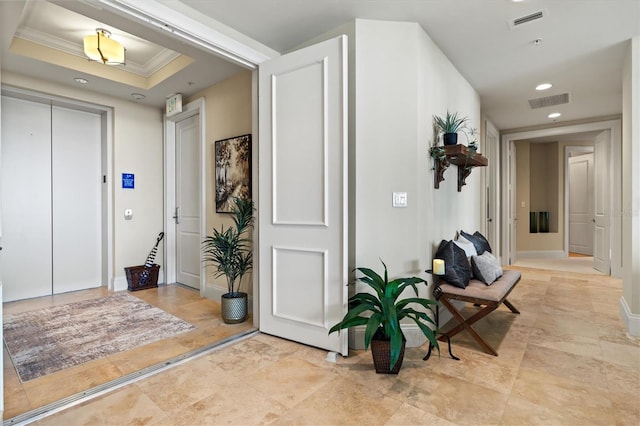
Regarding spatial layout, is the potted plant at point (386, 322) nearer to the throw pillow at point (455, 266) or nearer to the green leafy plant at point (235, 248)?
the throw pillow at point (455, 266)

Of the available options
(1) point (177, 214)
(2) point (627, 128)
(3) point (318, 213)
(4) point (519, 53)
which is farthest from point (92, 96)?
(2) point (627, 128)

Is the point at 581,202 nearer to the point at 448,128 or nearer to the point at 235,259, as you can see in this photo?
the point at 448,128

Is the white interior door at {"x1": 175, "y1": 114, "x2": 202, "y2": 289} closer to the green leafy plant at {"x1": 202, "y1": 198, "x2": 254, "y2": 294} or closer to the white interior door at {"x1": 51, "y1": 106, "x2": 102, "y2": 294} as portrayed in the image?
the white interior door at {"x1": 51, "y1": 106, "x2": 102, "y2": 294}

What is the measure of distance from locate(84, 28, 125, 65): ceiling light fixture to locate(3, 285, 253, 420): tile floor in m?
2.54

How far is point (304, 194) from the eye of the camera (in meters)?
2.58

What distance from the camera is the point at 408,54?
2568 mm

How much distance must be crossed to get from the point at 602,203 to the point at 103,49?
24.1 ft

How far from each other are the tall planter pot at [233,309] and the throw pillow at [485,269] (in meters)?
2.10

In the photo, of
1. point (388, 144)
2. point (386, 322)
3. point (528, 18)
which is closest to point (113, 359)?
point (386, 322)

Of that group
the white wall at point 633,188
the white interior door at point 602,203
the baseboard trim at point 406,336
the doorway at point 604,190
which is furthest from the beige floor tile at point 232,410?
the white interior door at point 602,203

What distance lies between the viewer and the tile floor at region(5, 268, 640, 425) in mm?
1727

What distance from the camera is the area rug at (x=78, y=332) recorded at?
2404mm

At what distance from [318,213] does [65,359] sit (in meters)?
2.13

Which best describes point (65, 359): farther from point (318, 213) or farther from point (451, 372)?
point (451, 372)
